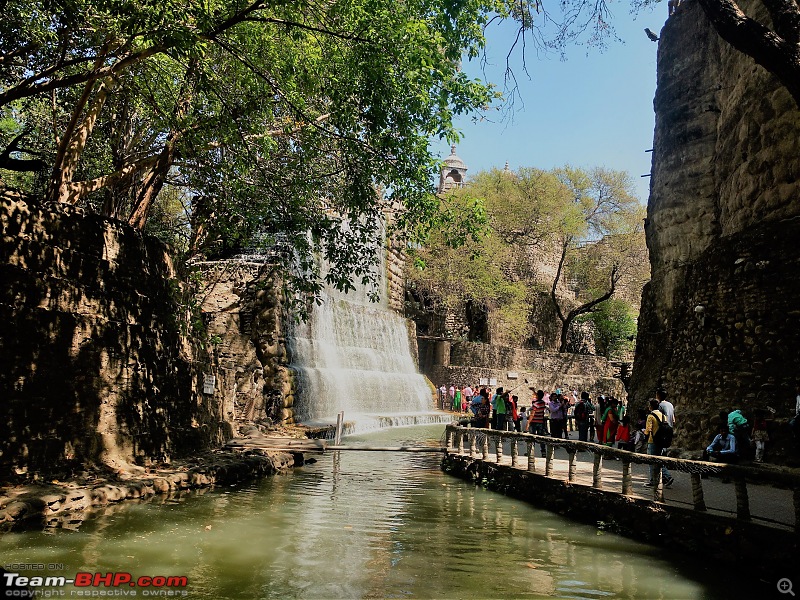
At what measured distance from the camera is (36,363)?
9.07m

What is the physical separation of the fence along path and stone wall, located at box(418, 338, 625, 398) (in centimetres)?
2306

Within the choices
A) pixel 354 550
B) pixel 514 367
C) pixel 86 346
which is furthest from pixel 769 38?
pixel 514 367

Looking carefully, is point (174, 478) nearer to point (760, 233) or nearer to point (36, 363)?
point (36, 363)

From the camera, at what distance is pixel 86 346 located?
32.6 feet

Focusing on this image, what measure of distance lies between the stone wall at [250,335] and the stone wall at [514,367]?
620 inches

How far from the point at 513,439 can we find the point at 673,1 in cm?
1343

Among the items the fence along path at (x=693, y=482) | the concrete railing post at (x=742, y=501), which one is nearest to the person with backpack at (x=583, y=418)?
the fence along path at (x=693, y=482)

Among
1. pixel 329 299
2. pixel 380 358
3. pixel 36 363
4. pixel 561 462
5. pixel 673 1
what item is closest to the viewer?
pixel 36 363

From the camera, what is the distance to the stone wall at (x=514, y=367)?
3731 centimetres

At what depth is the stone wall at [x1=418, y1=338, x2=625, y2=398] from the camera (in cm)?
3731

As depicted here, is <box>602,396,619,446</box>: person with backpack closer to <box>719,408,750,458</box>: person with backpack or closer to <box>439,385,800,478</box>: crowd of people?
<box>439,385,800,478</box>: crowd of people

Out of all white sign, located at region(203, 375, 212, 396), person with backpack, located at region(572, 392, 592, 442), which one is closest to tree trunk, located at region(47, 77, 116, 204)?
white sign, located at region(203, 375, 212, 396)

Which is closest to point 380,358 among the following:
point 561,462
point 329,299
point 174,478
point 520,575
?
point 329,299

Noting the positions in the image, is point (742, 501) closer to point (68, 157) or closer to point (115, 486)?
point (115, 486)
